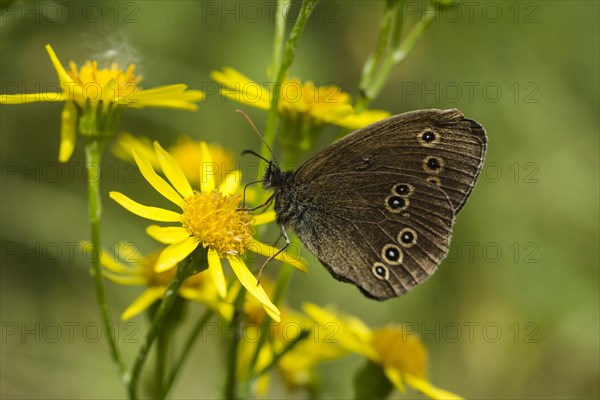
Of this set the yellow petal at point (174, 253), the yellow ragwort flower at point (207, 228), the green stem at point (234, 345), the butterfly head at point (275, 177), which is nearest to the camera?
the yellow petal at point (174, 253)

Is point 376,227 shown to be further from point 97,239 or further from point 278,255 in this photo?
point 97,239

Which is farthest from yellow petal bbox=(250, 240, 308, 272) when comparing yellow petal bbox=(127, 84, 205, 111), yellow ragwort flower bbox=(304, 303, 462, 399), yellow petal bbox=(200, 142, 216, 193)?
yellow ragwort flower bbox=(304, 303, 462, 399)

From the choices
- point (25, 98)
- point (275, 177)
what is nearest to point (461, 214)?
point (275, 177)

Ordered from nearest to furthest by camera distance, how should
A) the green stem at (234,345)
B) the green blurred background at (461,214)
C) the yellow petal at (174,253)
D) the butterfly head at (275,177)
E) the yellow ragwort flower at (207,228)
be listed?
the yellow petal at (174,253)
the yellow ragwort flower at (207,228)
the green stem at (234,345)
the butterfly head at (275,177)
the green blurred background at (461,214)

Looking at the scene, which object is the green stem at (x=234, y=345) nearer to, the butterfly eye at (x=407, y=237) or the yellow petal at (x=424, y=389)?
the butterfly eye at (x=407, y=237)

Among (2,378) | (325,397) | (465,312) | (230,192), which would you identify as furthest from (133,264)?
(465,312)

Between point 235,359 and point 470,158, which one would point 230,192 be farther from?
point 470,158

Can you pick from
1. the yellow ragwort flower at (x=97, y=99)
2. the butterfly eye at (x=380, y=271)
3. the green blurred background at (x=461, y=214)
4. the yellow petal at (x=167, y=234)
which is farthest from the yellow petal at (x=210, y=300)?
the green blurred background at (x=461, y=214)
